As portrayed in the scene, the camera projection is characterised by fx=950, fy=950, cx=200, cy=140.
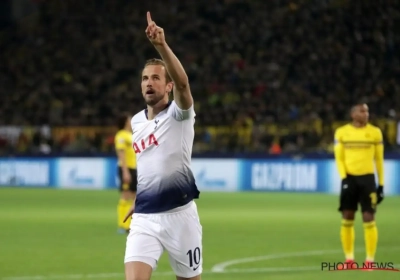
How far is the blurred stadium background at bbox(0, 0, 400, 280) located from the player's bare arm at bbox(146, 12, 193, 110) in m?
12.0

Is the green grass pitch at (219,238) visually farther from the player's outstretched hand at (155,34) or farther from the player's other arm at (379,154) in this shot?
the player's outstretched hand at (155,34)

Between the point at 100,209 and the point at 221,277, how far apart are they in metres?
11.9

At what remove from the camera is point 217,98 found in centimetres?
3359

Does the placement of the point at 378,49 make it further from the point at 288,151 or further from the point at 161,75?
the point at 161,75

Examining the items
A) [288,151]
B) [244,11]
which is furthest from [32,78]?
[288,151]

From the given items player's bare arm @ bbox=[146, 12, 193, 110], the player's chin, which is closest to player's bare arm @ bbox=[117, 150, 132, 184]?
the player's chin

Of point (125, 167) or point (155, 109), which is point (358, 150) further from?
point (155, 109)

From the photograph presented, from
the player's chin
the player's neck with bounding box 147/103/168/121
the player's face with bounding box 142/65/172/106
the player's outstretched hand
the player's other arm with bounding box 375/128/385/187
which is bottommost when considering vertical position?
the player's other arm with bounding box 375/128/385/187

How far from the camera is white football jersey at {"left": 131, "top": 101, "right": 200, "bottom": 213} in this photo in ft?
22.0

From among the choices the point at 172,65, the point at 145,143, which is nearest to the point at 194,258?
the point at 145,143

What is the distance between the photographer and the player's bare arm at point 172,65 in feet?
20.0

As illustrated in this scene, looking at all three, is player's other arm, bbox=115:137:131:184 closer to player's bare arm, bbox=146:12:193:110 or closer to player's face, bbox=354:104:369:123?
player's face, bbox=354:104:369:123

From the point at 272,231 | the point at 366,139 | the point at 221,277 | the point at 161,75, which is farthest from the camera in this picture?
the point at 272,231

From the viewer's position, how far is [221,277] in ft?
36.1
